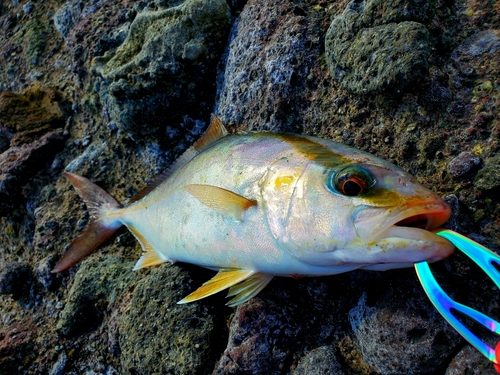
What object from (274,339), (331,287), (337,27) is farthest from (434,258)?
(337,27)

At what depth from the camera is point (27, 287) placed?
3.25 m

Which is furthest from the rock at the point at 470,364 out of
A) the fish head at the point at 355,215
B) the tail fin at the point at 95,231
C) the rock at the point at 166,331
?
the tail fin at the point at 95,231

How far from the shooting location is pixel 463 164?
1.85m

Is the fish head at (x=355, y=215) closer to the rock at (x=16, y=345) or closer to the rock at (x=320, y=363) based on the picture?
the rock at (x=320, y=363)

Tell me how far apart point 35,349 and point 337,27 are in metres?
2.81

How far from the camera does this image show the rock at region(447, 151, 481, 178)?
184 cm

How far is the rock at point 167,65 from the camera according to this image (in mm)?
2881

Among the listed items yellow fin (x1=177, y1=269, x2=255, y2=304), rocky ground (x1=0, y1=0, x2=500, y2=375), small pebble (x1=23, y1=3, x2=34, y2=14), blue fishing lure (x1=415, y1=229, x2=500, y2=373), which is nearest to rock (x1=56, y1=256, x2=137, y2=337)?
rocky ground (x1=0, y1=0, x2=500, y2=375)

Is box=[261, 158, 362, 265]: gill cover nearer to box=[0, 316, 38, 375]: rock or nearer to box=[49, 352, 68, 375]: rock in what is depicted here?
box=[49, 352, 68, 375]: rock

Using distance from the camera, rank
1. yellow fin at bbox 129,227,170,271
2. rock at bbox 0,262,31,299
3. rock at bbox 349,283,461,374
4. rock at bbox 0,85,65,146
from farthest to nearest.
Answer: rock at bbox 0,85,65,146 → rock at bbox 0,262,31,299 → yellow fin at bbox 129,227,170,271 → rock at bbox 349,283,461,374

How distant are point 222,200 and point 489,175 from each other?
45.5 inches

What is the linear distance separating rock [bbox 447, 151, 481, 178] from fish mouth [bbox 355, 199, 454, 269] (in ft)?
1.53

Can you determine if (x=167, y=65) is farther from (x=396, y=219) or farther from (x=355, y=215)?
(x=396, y=219)

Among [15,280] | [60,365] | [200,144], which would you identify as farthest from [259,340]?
[15,280]
